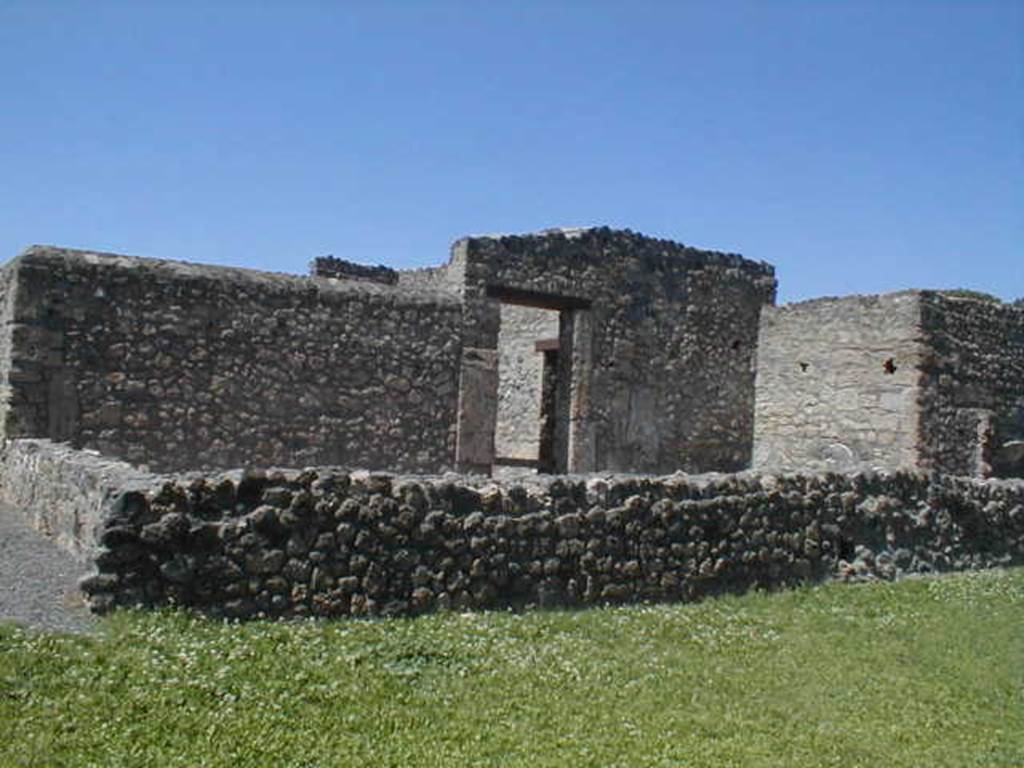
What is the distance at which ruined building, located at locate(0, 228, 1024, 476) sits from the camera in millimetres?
11609

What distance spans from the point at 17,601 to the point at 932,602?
7589mm

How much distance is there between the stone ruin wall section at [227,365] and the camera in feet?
37.2

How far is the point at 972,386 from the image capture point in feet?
53.5

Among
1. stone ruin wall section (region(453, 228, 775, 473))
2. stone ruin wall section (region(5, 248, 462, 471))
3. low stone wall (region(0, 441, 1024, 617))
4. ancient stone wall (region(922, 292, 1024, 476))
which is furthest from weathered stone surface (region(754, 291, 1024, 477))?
stone ruin wall section (region(5, 248, 462, 471))

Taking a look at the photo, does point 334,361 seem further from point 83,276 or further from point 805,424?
point 805,424

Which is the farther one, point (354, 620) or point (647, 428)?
point (647, 428)

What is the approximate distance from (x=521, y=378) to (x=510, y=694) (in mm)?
12989

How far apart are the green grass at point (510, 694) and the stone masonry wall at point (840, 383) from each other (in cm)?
795

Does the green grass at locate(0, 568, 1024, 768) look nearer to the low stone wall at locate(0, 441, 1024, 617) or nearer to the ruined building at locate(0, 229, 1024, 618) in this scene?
the low stone wall at locate(0, 441, 1024, 617)

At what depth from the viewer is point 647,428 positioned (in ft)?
53.2

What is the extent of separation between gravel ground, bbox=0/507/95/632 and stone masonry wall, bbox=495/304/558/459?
424 inches

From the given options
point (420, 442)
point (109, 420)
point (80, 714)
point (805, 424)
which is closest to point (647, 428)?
point (805, 424)

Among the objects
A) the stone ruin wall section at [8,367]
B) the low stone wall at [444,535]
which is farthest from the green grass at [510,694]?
the stone ruin wall section at [8,367]

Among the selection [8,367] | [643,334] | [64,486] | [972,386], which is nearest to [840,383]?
[972,386]
